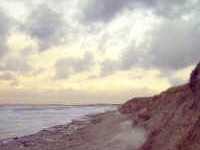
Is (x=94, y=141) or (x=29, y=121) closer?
(x=94, y=141)

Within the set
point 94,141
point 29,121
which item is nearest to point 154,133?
point 94,141

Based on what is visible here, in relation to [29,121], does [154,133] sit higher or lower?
lower

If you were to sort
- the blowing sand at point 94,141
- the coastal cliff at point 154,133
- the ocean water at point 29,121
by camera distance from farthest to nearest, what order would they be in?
the ocean water at point 29,121 < the blowing sand at point 94,141 < the coastal cliff at point 154,133

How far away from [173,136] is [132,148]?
4344 millimetres

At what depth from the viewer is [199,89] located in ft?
49.0

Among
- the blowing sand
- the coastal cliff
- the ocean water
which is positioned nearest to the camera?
the coastal cliff

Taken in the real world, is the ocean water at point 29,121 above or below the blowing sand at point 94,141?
above

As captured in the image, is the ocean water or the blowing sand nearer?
the blowing sand

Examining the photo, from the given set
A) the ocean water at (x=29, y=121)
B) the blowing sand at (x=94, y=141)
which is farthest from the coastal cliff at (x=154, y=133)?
the ocean water at (x=29, y=121)

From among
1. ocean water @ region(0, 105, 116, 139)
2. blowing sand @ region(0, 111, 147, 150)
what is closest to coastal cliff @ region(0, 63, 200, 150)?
blowing sand @ region(0, 111, 147, 150)

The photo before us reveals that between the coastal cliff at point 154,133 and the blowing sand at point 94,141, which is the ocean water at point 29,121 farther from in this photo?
the coastal cliff at point 154,133

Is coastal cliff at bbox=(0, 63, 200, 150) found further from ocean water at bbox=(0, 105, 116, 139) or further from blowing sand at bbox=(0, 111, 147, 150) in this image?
ocean water at bbox=(0, 105, 116, 139)

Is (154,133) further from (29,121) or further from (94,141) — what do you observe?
(29,121)

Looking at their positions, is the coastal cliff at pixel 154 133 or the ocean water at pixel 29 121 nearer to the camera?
the coastal cliff at pixel 154 133
